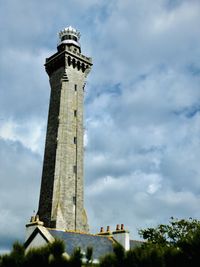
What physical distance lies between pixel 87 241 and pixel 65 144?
2246cm

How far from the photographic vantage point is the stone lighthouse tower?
48094mm

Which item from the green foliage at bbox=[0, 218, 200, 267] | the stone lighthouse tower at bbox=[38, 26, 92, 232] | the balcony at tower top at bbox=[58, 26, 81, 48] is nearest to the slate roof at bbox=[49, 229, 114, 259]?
the green foliage at bbox=[0, 218, 200, 267]

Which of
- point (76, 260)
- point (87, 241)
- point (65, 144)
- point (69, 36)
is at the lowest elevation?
point (76, 260)

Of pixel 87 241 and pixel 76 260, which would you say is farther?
pixel 87 241

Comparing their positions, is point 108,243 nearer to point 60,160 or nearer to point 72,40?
point 60,160

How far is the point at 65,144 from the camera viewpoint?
51625 millimetres

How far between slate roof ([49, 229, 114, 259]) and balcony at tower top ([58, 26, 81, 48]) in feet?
122

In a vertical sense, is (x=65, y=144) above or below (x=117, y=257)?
above

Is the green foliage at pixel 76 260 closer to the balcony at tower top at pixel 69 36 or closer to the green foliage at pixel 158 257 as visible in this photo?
the green foliage at pixel 158 257

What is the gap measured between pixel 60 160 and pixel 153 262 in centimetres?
3215

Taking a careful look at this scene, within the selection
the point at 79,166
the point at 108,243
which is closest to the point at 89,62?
the point at 79,166

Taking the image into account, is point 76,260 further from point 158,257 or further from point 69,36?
point 69,36

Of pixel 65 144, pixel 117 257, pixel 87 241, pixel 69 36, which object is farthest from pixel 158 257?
pixel 69 36

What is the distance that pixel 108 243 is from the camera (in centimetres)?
3172
